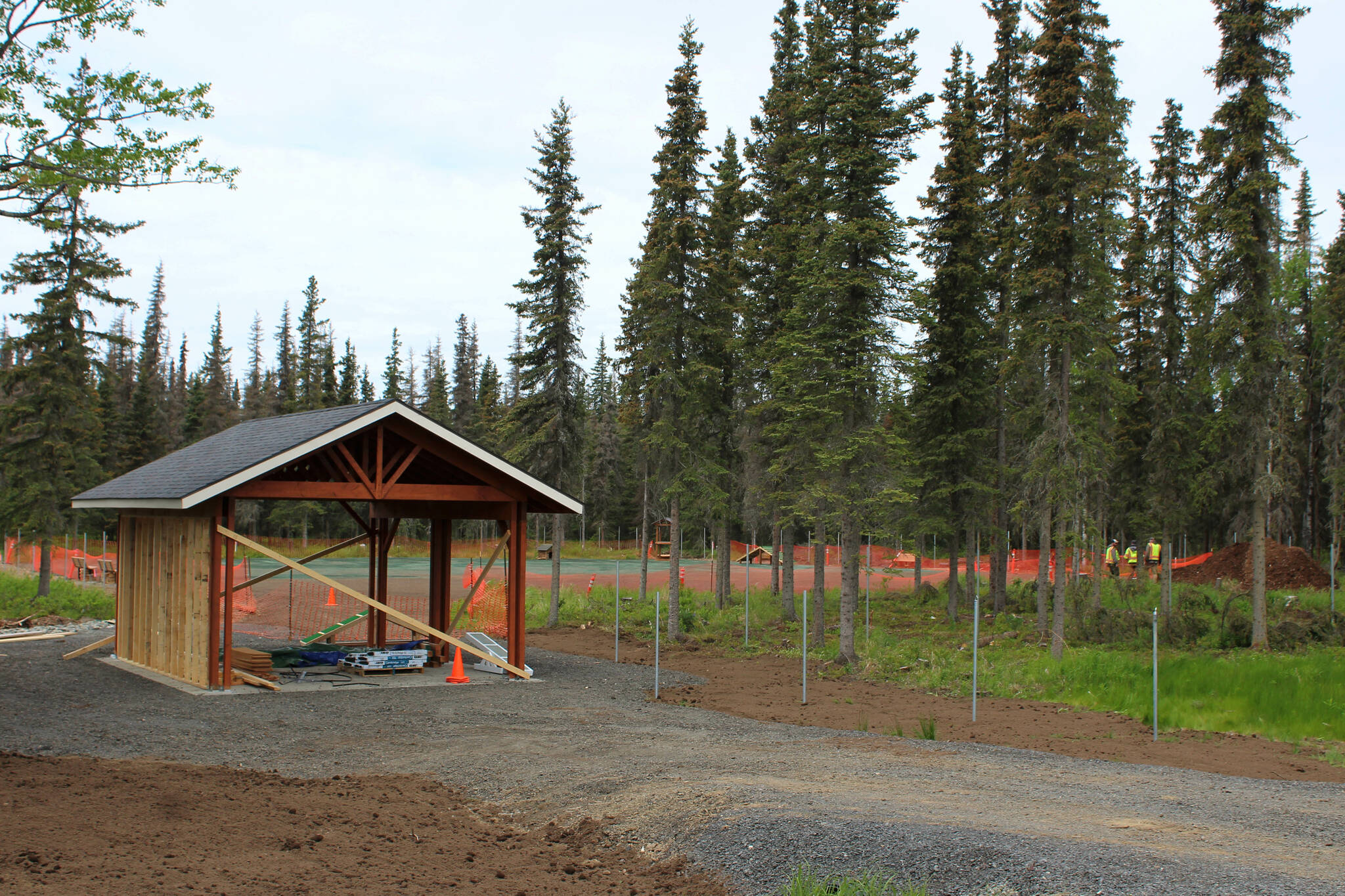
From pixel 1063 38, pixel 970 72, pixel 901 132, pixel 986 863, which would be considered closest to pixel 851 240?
pixel 901 132

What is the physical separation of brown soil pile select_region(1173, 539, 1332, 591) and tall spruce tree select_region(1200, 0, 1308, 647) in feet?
48.0

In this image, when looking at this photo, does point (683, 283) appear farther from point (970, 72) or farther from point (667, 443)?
point (970, 72)

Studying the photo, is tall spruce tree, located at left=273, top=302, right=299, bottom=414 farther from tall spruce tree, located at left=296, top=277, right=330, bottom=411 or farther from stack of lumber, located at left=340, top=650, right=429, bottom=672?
stack of lumber, located at left=340, top=650, right=429, bottom=672

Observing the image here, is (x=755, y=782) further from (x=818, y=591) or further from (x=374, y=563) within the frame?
(x=818, y=591)

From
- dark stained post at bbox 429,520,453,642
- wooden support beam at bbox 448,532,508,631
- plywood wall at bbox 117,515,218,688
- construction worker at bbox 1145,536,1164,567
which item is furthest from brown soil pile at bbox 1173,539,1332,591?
plywood wall at bbox 117,515,218,688

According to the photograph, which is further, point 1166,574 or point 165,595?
point 1166,574

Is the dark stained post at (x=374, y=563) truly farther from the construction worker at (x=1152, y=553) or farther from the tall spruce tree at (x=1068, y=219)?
the construction worker at (x=1152, y=553)

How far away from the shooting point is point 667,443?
880 inches

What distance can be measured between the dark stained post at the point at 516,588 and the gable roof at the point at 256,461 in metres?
0.55

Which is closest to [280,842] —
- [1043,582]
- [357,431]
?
[357,431]

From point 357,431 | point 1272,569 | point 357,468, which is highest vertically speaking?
point 357,431

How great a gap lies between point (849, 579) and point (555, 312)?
12099mm

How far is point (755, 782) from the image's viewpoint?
8.32 m

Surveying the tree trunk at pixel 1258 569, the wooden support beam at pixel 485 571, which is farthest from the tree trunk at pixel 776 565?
the wooden support beam at pixel 485 571
